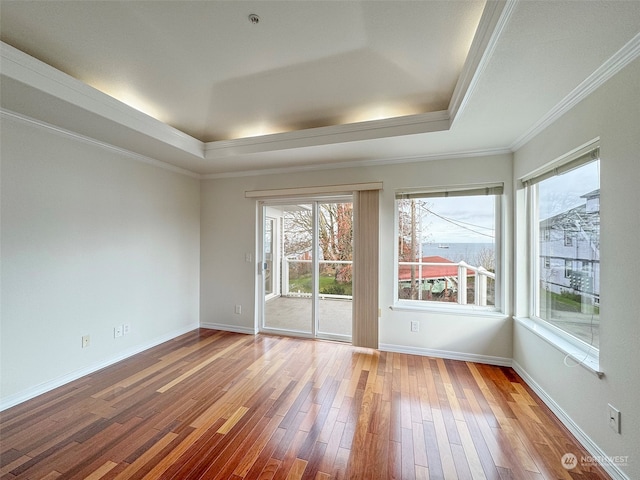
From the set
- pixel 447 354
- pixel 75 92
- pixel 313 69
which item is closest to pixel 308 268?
pixel 447 354

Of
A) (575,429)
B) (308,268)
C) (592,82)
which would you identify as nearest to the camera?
(592,82)

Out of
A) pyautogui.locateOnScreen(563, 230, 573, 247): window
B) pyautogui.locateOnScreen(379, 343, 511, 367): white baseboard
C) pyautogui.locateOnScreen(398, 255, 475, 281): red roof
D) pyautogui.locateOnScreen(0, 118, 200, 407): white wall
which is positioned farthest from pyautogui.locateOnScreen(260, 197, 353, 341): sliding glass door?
pyautogui.locateOnScreen(563, 230, 573, 247): window

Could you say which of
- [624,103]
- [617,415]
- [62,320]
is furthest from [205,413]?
[624,103]

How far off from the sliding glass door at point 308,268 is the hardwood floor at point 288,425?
88 centimetres

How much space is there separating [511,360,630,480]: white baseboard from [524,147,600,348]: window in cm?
57

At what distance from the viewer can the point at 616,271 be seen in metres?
1.61

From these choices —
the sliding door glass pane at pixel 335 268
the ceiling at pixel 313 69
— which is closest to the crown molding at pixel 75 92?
the ceiling at pixel 313 69

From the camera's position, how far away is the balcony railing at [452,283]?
3205 mm

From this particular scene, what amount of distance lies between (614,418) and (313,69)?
3091 mm

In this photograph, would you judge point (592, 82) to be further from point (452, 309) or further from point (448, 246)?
point (452, 309)

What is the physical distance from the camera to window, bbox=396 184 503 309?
316 cm

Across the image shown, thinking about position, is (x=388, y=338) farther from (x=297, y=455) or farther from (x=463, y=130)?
(x=463, y=130)

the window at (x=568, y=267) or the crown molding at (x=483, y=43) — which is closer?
the crown molding at (x=483, y=43)

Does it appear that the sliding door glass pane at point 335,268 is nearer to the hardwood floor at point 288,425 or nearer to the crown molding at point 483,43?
the hardwood floor at point 288,425
